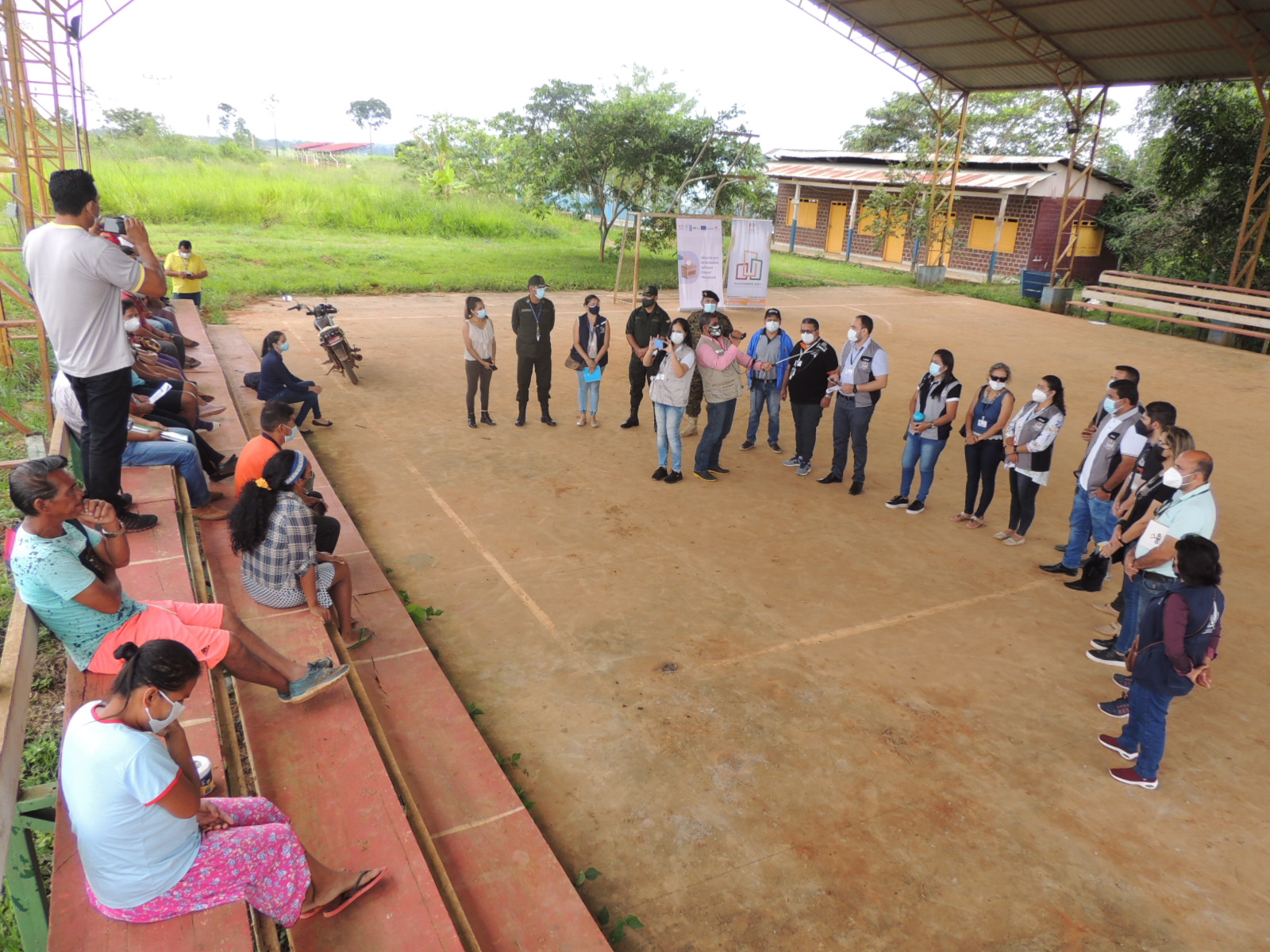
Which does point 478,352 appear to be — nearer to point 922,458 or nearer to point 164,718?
point 922,458

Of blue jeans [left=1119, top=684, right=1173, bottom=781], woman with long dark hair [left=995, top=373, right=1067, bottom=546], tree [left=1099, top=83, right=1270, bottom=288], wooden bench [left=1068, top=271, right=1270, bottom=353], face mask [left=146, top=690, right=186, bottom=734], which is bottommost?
blue jeans [left=1119, top=684, right=1173, bottom=781]

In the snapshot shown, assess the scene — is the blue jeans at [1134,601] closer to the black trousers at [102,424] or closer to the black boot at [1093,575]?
the black boot at [1093,575]

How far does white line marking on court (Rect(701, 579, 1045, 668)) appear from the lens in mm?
5273

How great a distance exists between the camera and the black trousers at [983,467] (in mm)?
7016

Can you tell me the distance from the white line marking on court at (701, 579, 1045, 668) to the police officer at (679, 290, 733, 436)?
3.26 metres

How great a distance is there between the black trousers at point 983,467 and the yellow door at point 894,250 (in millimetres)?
24338

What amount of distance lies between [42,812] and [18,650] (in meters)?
0.69

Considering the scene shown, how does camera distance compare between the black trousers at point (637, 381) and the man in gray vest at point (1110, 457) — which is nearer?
the man in gray vest at point (1110, 457)

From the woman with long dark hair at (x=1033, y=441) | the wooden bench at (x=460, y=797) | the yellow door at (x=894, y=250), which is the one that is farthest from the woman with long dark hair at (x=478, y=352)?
the yellow door at (x=894, y=250)

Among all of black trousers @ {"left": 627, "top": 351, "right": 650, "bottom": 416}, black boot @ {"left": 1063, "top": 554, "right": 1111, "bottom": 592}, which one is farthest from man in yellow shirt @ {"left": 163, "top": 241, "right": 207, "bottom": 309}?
black boot @ {"left": 1063, "top": 554, "right": 1111, "bottom": 592}

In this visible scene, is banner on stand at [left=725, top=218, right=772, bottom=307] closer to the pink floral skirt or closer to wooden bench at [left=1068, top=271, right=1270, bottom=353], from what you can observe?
wooden bench at [left=1068, top=271, right=1270, bottom=353]

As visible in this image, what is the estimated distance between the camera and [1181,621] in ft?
12.8

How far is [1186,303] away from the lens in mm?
18453

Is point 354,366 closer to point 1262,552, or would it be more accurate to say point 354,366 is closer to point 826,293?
point 1262,552
